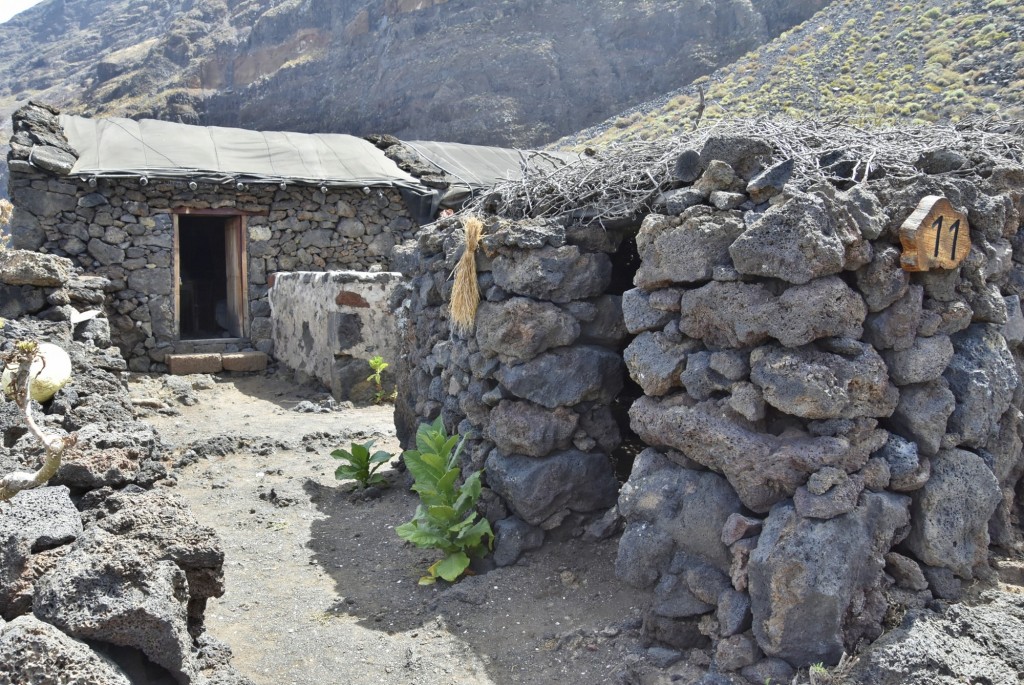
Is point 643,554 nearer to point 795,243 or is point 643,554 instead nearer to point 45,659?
point 795,243

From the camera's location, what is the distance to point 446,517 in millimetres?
4730

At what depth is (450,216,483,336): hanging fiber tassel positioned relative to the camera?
5.02 metres

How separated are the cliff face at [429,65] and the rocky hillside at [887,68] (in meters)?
10.9

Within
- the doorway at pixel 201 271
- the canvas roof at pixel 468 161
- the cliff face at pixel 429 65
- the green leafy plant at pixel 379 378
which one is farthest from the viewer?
the cliff face at pixel 429 65

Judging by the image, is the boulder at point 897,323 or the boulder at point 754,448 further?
the boulder at point 897,323

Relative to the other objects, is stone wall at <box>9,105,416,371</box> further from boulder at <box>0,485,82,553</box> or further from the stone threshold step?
boulder at <box>0,485,82,553</box>

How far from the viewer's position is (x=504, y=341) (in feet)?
15.7

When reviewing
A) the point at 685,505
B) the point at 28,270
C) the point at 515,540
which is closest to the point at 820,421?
the point at 685,505

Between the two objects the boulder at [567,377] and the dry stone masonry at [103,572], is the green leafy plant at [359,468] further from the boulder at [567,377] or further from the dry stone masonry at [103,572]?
the boulder at [567,377]

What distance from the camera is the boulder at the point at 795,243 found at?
10.8ft

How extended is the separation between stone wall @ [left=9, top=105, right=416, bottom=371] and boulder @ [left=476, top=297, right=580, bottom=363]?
754 cm

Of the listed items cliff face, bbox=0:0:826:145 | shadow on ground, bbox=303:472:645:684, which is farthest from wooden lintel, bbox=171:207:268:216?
cliff face, bbox=0:0:826:145

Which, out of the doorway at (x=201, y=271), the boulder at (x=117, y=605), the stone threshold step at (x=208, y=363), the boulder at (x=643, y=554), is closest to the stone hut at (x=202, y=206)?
the stone threshold step at (x=208, y=363)

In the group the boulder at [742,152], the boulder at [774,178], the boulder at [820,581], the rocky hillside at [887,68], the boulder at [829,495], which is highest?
the rocky hillside at [887,68]
